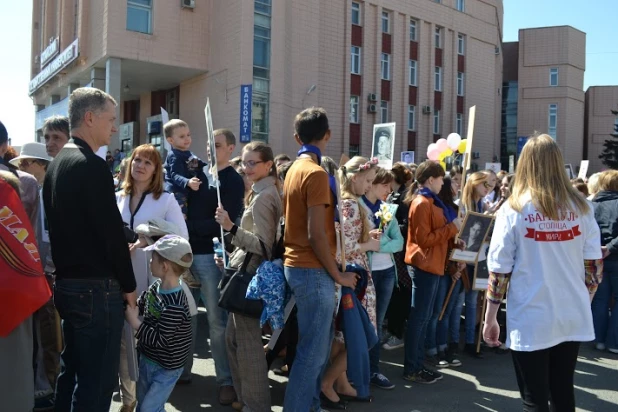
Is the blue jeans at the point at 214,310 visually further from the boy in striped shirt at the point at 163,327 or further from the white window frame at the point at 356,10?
the white window frame at the point at 356,10

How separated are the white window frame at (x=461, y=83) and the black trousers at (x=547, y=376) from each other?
3583 cm

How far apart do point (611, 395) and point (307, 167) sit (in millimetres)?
3825

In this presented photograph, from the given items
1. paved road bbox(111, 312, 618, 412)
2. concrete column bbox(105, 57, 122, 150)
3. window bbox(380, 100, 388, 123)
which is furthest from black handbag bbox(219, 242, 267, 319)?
window bbox(380, 100, 388, 123)

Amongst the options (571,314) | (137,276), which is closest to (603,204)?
(571,314)

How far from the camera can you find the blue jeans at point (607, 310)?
6.80 m

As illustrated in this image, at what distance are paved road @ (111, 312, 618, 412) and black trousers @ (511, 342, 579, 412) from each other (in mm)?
1623

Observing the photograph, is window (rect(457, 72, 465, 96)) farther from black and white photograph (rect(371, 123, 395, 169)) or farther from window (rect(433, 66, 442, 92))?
black and white photograph (rect(371, 123, 395, 169))

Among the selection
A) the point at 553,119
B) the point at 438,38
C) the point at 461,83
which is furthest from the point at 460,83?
the point at 553,119

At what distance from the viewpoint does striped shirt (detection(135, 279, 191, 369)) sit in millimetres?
3482

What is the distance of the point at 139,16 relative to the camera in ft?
79.5

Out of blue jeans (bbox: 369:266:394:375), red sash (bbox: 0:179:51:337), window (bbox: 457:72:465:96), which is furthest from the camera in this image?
window (bbox: 457:72:465:96)

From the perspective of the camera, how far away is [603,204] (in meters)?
7.00

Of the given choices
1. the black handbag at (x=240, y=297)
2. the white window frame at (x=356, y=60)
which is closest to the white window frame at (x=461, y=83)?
the white window frame at (x=356, y=60)

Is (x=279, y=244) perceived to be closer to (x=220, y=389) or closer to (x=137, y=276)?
(x=137, y=276)
